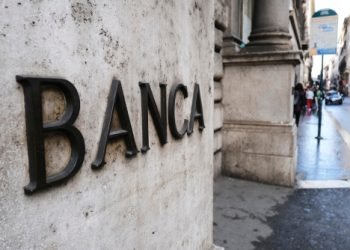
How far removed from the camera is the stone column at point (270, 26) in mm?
6395

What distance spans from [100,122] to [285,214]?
151 inches

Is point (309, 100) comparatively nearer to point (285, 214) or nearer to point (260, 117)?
point (260, 117)

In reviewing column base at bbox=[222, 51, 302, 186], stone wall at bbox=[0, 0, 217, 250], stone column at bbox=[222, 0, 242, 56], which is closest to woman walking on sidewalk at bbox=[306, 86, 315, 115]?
stone column at bbox=[222, 0, 242, 56]

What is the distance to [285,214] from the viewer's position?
15.0 ft

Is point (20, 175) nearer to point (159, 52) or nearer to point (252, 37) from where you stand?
point (159, 52)

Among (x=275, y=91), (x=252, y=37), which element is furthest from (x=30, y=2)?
(x=252, y=37)

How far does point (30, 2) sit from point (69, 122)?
474 millimetres

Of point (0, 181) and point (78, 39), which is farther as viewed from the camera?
point (78, 39)

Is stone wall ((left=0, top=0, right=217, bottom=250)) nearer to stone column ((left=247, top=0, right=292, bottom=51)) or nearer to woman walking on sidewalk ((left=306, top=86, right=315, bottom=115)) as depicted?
stone column ((left=247, top=0, right=292, bottom=51))

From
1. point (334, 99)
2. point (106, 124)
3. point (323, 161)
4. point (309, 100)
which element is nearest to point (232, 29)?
point (323, 161)

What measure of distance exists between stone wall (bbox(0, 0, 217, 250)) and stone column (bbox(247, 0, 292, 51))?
4249 mm

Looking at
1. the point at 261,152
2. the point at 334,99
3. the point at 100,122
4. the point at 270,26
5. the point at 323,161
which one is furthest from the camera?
the point at 334,99

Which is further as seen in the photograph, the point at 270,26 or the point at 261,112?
the point at 270,26

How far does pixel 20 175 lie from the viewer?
117cm
